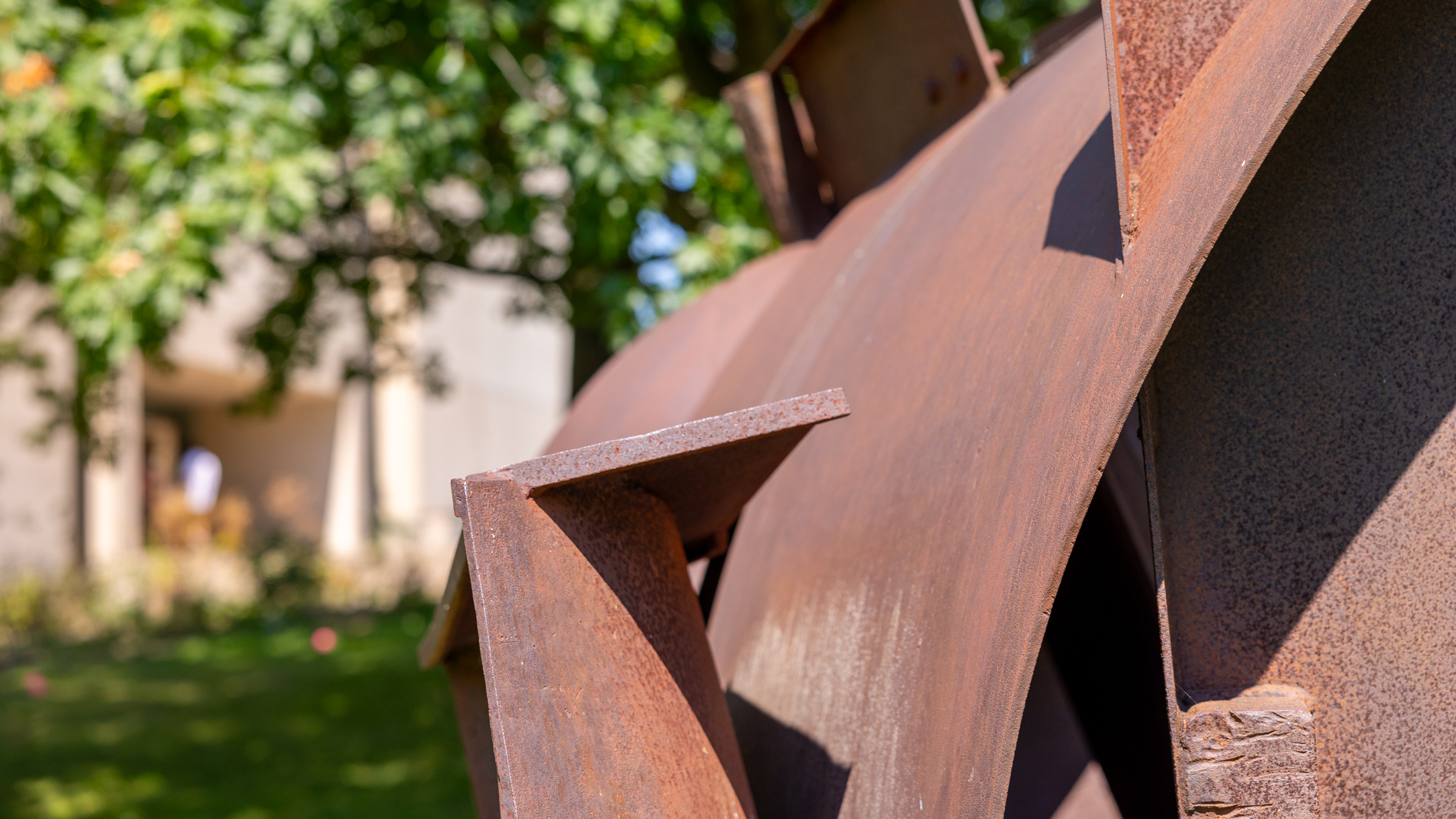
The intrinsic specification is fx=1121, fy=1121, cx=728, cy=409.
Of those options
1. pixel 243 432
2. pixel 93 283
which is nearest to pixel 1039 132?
pixel 93 283

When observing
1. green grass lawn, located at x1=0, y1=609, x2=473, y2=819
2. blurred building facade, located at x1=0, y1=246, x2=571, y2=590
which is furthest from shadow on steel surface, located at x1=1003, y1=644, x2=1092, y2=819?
blurred building facade, located at x1=0, y1=246, x2=571, y2=590

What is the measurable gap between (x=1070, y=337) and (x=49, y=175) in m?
5.22

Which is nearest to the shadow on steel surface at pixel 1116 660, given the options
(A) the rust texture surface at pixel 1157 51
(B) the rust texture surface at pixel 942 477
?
(B) the rust texture surface at pixel 942 477

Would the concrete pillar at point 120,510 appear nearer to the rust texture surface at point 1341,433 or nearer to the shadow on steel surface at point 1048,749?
the shadow on steel surface at point 1048,749

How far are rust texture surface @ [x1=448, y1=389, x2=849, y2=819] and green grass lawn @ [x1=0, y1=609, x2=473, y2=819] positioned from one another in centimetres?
488

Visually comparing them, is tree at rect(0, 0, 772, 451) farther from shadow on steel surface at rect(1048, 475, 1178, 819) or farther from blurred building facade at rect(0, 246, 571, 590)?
blurred building facade at rect(0, 246, 571, 590)

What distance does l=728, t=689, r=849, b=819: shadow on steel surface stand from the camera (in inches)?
68.6

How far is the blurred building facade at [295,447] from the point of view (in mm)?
15023

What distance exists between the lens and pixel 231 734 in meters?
8.31

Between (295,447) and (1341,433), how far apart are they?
913 inches

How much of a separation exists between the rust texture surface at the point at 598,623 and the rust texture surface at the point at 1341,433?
603 mm

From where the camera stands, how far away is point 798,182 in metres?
3.21

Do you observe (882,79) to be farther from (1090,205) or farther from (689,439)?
(689,439)

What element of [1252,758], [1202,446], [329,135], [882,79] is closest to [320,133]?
[329,135]
